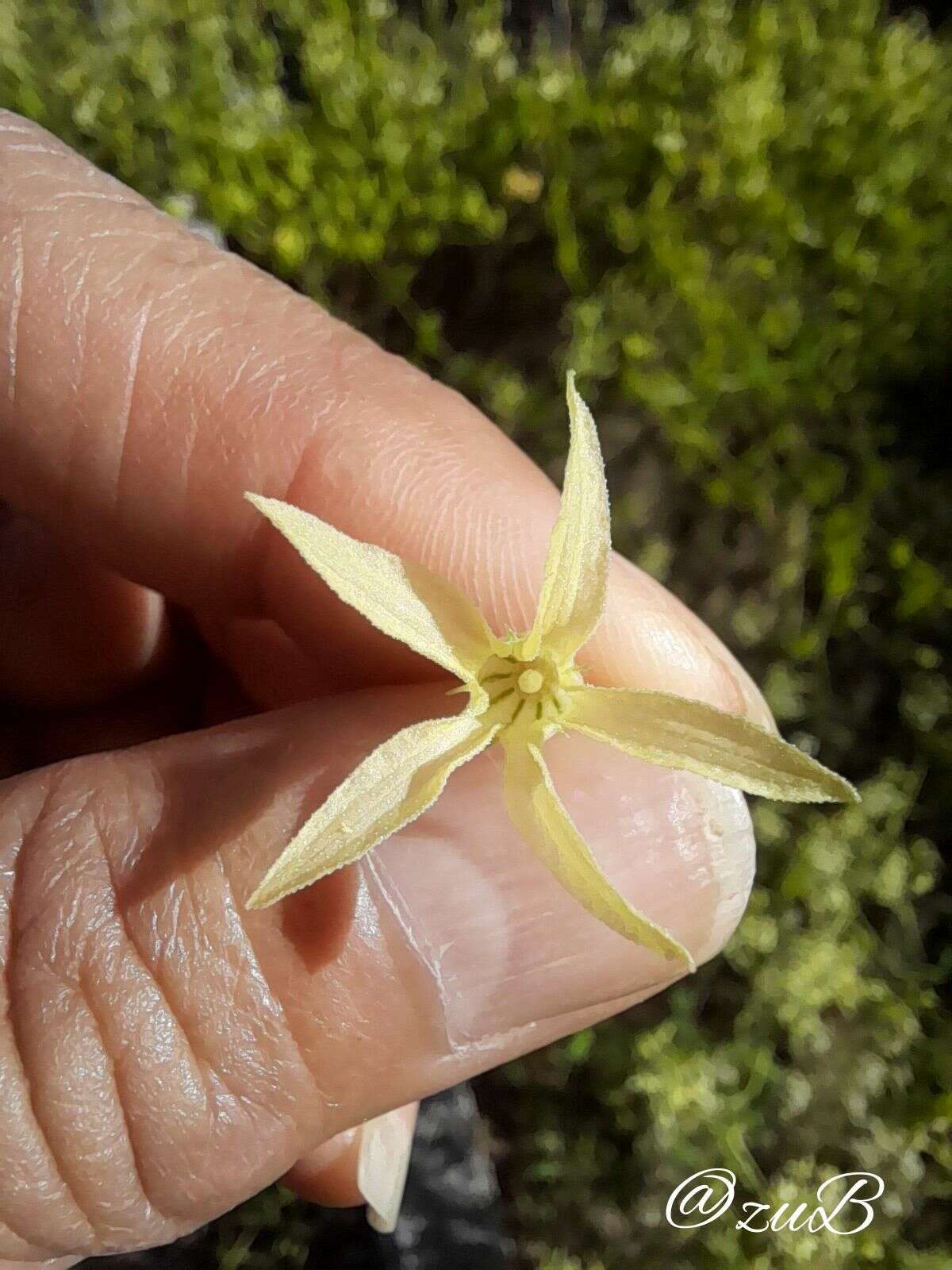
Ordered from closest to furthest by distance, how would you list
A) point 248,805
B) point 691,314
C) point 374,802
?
point 374,802 < point 248,805 < point 691,314

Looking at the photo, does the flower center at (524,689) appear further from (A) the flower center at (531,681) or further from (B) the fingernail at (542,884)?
(B) the fingernail at (542,884)

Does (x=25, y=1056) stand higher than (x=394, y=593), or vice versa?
(x=394, y=593)

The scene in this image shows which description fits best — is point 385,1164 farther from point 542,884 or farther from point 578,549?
point 578,549

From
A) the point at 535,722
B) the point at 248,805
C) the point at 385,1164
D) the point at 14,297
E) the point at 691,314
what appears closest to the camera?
the point at 535,722
